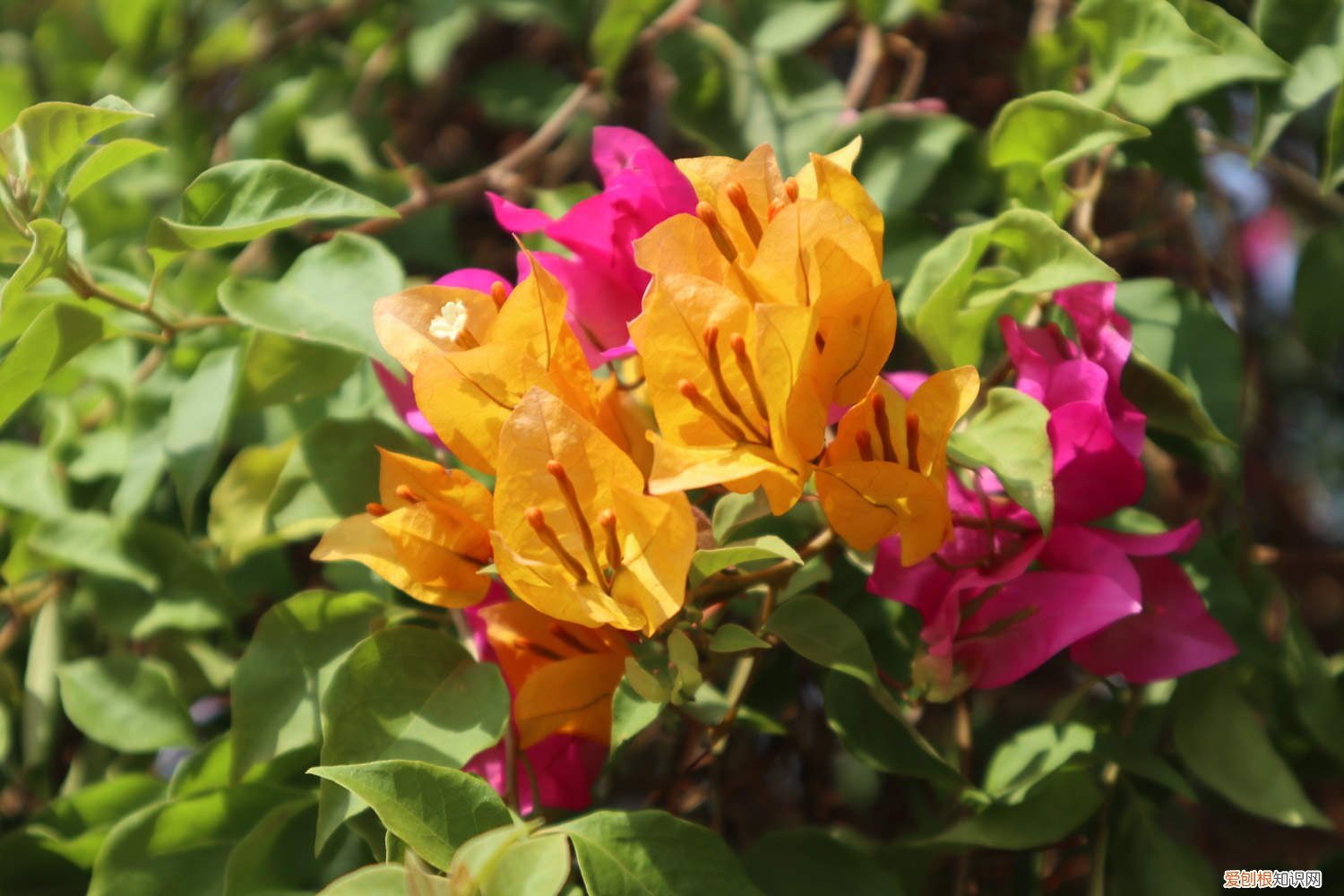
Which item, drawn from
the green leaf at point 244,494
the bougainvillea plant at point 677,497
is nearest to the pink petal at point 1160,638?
the bougainvillea plant at point 677,497

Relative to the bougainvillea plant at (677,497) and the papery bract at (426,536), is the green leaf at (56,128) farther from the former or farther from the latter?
the papery bract at (426,536)

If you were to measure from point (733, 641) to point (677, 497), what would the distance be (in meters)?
0.07

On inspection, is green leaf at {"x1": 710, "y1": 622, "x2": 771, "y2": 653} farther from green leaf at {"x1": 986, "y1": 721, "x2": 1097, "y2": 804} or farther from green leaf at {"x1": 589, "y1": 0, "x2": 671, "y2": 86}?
green leaf at {"x1": 589, "y1": 0, "x2": 671, "y2": 86}

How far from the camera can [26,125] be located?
52 centimetres

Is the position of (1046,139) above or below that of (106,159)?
below

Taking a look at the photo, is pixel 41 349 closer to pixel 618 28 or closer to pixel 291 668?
pixel 291 668

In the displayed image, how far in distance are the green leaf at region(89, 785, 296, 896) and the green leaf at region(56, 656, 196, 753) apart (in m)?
0.09

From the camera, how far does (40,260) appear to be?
53 centimetres

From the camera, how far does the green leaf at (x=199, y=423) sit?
2.09 feet

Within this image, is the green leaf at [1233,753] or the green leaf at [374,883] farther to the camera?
the green leaf at [1233,753]

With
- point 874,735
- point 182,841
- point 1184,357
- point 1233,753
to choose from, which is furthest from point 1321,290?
point 182,841

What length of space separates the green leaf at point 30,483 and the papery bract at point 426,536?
0.29 m

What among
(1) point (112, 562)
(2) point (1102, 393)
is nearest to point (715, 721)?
(2) point (1102, 393)

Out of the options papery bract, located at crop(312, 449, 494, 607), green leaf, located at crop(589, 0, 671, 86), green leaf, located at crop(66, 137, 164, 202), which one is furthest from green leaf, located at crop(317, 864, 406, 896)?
green leaf, located at crop(589, 0, 671, 86)
